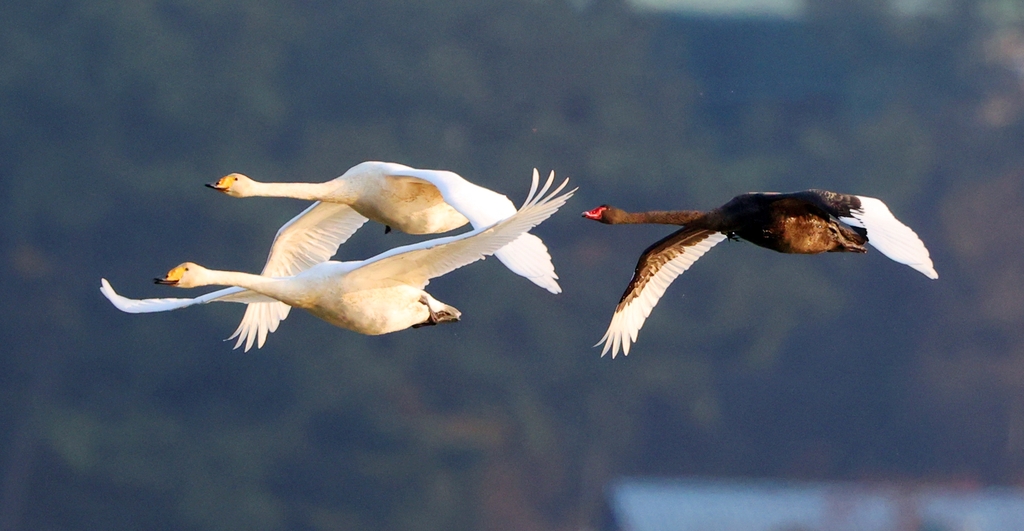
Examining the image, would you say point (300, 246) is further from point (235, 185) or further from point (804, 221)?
point (804, 221)

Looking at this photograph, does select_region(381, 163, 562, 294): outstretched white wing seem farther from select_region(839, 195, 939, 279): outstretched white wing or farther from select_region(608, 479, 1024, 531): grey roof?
select_region(608, 479, 1024, 531): grey roof

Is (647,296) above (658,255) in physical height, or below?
below

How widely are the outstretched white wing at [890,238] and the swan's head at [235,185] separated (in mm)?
3032

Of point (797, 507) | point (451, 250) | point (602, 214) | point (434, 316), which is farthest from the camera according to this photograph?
point (797, 507)

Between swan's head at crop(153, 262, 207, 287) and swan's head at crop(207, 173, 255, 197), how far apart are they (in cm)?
60

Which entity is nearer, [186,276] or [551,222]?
[186,276]

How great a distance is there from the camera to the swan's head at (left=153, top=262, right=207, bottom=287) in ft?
24.9

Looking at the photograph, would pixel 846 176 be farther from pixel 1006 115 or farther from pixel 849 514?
pixel 849 514

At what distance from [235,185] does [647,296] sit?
279 cm

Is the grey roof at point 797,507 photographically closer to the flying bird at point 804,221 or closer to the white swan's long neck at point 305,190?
the flying bird at point 804,221

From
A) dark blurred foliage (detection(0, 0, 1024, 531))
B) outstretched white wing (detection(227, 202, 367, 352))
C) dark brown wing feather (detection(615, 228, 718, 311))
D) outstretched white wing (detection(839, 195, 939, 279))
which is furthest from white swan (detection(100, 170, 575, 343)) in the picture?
dark blurred foliage (detection(0, 0, 1024, 531))

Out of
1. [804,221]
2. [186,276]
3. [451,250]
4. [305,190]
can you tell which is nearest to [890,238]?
[804,221]

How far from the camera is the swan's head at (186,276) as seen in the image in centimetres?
760

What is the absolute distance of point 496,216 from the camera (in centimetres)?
782
